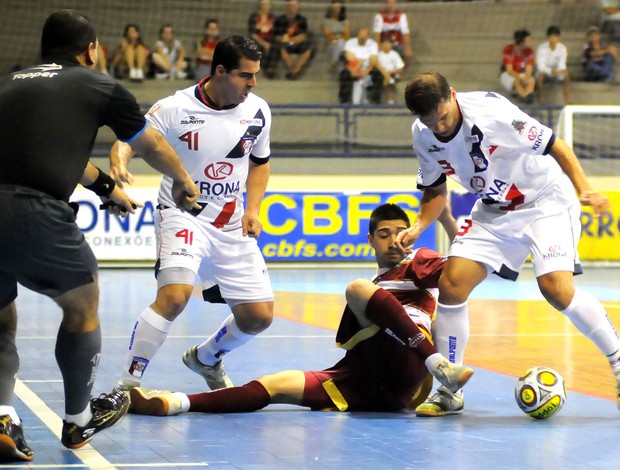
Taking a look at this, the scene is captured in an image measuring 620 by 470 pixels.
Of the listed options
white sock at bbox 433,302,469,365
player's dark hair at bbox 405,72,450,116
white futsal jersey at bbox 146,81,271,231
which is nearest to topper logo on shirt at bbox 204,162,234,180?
white futsal jersey at bbox 146,81,271,231

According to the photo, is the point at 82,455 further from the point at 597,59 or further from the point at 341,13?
the point at 597,59

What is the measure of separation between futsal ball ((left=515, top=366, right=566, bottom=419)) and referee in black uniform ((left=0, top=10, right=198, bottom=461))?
7.65ft

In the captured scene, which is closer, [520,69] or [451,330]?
[451,330]

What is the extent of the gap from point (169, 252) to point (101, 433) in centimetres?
125

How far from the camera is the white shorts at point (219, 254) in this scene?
6684mm

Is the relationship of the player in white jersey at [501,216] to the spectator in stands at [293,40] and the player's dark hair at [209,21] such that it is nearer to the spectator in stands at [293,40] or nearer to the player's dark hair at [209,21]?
the player's dark hair at [209,21]

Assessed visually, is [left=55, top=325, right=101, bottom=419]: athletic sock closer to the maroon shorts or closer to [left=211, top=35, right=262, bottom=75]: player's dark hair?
the maroon shorts

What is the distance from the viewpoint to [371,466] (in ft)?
16.5

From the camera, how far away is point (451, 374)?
611cm

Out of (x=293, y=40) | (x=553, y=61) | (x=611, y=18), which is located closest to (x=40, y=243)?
(x=293, y=40)

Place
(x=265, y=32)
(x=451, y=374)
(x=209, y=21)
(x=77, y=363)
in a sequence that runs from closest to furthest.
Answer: (x=77, y=363), (x=451, y=374), (x=209, y=21), (x=265, y=32)

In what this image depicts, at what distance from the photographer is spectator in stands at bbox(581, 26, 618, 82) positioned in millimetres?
21016

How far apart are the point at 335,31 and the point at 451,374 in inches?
616

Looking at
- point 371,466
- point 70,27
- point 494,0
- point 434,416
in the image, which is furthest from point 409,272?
point 494,0
